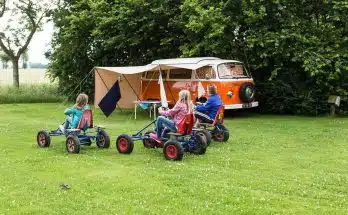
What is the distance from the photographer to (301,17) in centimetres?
1984

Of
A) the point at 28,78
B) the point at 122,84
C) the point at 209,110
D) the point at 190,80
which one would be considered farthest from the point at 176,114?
the point at 28,78

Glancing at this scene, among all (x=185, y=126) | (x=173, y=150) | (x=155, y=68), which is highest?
(x=155, y=68)

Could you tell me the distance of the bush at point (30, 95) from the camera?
2781 cm

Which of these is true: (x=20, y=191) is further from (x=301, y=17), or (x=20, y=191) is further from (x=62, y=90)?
(x=62, y=90)

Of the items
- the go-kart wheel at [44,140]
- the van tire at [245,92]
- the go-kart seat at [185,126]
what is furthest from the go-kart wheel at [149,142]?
the van tire at [245,92]

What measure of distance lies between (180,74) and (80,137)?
8320 millimetres

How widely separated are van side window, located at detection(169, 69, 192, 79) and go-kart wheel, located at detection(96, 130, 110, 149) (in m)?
7.80

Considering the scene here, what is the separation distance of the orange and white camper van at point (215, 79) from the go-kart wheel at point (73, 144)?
701cm

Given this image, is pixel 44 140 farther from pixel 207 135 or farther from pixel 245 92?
pixel 245 92

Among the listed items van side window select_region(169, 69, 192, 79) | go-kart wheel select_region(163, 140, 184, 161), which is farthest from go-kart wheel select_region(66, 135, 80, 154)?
van side window select_region(169, 69, 192, 79)

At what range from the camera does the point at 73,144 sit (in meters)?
11.1

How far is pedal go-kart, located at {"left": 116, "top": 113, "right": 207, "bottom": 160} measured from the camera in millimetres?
10204

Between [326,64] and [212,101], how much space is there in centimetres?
701

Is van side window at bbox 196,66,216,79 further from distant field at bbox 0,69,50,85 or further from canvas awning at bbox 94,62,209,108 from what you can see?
distant field at bbox 0,69,50,85
